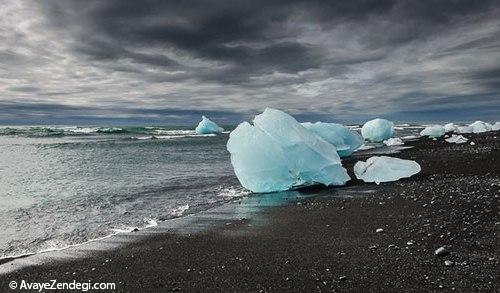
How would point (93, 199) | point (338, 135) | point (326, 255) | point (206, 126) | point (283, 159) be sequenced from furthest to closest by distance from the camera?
point (206, 126) < point (338, 135) < point (283, 159) < point (93, 199) < point (326, 255)

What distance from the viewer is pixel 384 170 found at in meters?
12.8

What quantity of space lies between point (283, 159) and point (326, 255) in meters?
7.06

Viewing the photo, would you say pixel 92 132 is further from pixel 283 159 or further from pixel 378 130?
pixel 283 159

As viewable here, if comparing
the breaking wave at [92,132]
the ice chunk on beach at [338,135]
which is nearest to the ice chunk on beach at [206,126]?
the breaking wave at [92,132]

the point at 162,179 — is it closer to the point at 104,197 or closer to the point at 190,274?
the point at 104,197

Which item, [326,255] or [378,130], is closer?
[326,255]

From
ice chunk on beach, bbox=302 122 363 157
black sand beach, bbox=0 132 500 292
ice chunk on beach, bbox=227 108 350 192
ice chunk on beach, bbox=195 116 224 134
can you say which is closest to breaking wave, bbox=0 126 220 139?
ice chunk on beach, bbox=195 116 224 134

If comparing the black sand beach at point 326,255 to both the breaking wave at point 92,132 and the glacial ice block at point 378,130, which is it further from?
the breaking wave at point 92,132

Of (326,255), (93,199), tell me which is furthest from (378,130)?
(326,255)

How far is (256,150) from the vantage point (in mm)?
12758

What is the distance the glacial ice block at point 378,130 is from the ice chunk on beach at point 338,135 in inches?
623

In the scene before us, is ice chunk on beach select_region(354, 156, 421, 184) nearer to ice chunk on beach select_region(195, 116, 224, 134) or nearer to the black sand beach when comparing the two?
the black sand beach

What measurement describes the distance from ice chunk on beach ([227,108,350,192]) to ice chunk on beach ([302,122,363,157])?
8.88 meters

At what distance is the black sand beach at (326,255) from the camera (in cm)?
445
